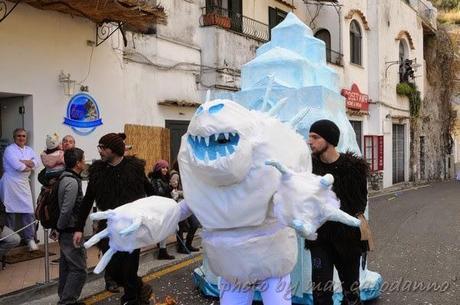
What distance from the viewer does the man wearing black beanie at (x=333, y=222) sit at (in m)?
4.23

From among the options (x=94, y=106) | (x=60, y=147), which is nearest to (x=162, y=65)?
(x=94, y=106)

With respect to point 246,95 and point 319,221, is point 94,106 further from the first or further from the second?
point 319,221

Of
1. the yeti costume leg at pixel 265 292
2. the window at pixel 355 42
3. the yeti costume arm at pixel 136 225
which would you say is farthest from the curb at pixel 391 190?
the yeti costume arm at pixel 136 225

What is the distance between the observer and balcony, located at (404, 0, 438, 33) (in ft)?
92.3

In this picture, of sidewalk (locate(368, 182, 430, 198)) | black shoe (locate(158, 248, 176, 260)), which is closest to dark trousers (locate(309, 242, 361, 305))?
Result: black shoe (locate(158, 248, 176, 260))

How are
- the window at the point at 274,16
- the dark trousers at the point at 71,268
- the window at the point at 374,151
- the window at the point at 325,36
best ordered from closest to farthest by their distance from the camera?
the dark trousers at the point at 71,268
the window at the point at 274,16
the window at the point at 325,36
the window at the point at 374,151

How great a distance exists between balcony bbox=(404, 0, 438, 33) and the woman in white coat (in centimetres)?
2388

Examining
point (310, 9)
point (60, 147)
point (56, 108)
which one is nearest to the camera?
point (60, 147)

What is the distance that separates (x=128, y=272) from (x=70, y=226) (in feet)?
3.00

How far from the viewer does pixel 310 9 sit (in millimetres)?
21188

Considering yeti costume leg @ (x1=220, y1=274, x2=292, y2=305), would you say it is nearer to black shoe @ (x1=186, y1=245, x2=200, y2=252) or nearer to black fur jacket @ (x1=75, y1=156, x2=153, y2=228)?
black fur jacket @ (x1=75, y1=156, x2=153, y2=228)

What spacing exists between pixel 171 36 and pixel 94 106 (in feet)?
10.4

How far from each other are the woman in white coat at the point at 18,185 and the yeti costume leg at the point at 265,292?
494 cm

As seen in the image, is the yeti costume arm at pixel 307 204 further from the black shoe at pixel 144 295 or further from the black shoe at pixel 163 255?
the black shoe at pixel 163 255
